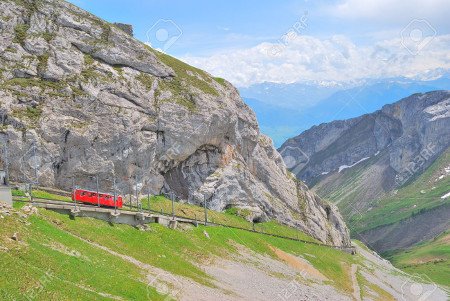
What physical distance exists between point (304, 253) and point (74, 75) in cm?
5922

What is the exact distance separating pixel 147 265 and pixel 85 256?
28.0 feet

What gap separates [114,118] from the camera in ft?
305

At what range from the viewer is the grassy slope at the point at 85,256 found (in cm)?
3225

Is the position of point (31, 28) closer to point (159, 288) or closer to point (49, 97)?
point (49, 97)

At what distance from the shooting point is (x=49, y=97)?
87.3 meters

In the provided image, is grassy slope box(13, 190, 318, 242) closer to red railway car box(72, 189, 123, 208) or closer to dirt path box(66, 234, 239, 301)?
red railway car box(72, 189, 123, 208)

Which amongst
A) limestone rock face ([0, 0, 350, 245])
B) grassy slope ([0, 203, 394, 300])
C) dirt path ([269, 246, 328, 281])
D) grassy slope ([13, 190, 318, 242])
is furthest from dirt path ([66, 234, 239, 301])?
limestone rock face ([0, 0, 350, 245])

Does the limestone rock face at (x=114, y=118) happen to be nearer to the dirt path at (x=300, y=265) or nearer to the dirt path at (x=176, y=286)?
the dirt path at (x=300, y=265)

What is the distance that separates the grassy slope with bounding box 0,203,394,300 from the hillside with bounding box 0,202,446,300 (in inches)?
3.6

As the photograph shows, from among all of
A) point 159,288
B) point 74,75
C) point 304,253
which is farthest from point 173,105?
point 159,288

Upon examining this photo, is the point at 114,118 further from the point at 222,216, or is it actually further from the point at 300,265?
the point at 300,265

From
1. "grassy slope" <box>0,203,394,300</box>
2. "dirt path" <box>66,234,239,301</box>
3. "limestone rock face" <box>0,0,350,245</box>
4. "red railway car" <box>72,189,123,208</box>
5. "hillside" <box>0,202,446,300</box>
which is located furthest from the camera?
"limestone rock face" <box>0,0,350,245</box>

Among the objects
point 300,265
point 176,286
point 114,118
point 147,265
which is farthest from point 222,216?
point 176,286

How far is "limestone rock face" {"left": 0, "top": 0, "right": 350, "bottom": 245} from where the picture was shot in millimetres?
84625
